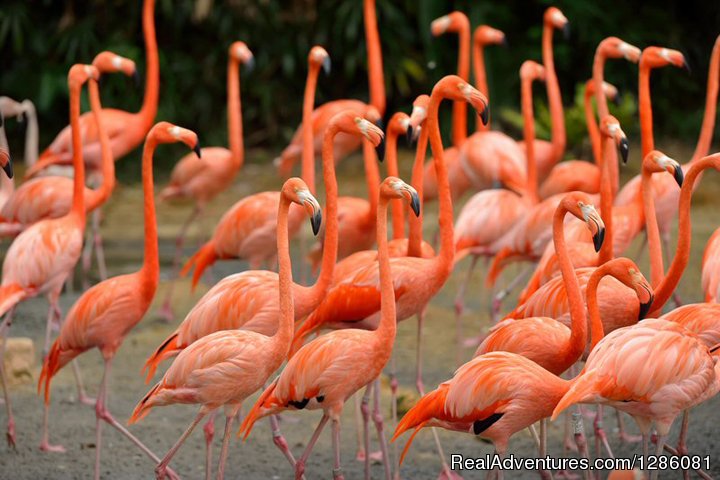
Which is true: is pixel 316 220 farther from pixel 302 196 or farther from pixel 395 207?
pixel 395 207

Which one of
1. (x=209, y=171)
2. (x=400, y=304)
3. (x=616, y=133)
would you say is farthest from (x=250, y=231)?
(x=616, y=133)

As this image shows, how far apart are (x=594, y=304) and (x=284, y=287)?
99 cm

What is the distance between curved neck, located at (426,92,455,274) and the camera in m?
4.30

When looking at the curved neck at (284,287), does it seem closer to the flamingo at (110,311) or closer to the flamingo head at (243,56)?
the flamingo at (110,311)

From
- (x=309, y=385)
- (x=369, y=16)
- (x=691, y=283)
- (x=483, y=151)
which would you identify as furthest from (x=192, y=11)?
(x=309, y=385)

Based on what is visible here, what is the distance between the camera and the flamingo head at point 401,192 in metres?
3.71

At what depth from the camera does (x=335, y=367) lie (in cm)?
363

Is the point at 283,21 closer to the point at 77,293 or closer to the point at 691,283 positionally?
the point at 77,293

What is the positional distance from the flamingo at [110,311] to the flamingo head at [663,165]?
5.46 ft

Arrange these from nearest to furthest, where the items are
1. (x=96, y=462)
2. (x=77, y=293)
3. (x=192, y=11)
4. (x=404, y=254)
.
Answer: (x=96, y=462), (x=404, y=254), (x=77, y=293), (x=192, y=11)

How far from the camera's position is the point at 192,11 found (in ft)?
33.9

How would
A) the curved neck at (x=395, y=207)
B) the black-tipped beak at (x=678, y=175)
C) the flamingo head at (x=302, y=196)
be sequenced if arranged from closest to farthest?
the flamingo head at (x=302, y=196), the black-tipped beak at (x=678, y=175), the curved neck at (x=395, y=207)

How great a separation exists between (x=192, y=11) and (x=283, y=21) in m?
0.94

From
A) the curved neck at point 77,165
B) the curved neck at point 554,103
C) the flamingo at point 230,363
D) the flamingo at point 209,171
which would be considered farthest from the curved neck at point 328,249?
the curved neck at point 554,103
